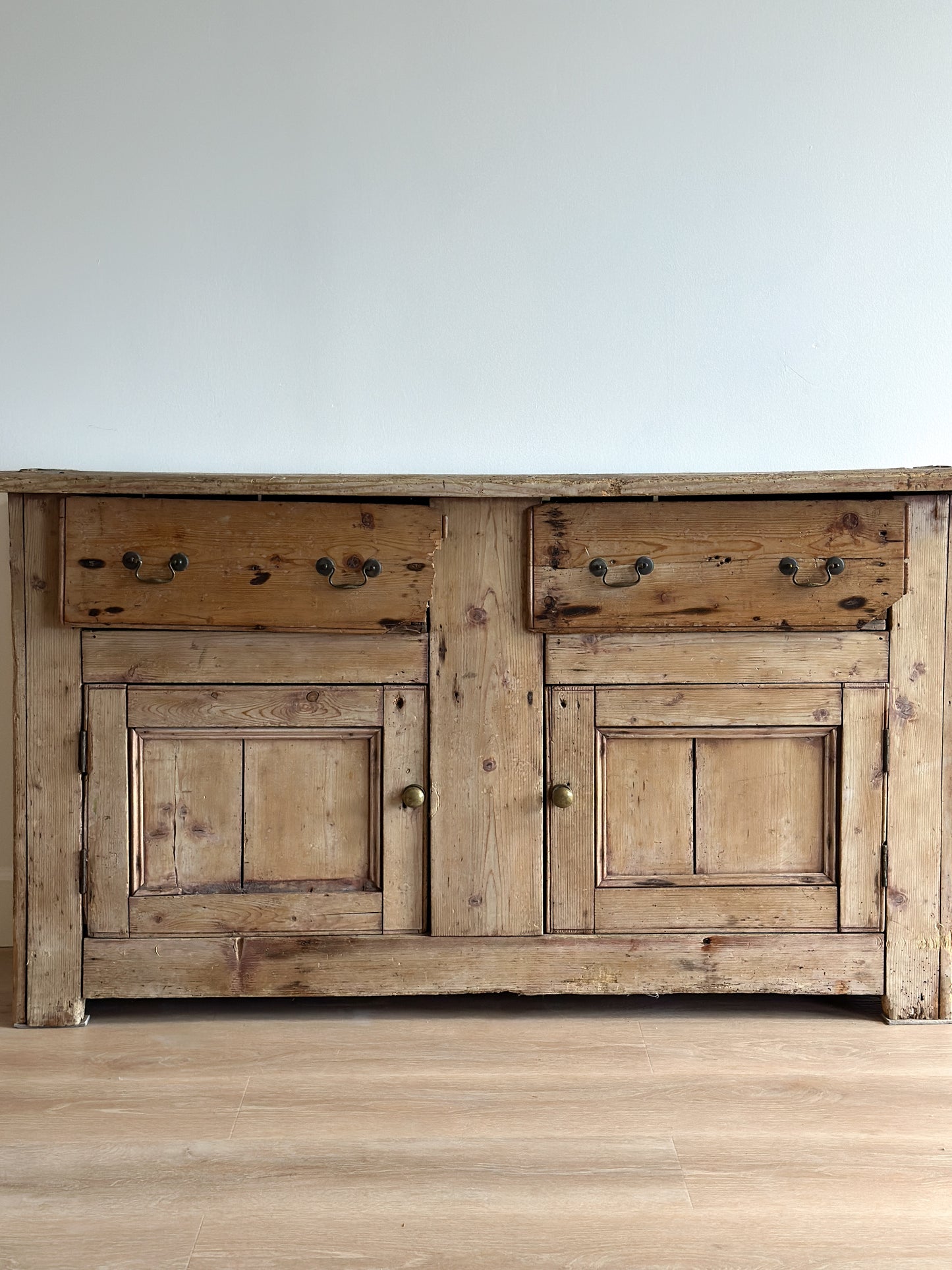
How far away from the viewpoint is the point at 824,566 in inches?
56.4

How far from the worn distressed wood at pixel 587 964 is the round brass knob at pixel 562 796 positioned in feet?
0.72

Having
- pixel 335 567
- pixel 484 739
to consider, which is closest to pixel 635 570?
pixel 484 739

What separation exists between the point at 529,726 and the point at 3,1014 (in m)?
1.01

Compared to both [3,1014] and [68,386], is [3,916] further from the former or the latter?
[68,386]

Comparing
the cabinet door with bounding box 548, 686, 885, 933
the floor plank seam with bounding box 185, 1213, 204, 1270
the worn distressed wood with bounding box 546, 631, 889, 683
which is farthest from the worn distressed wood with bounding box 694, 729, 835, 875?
the floor plank seam with bounding box 185, 1213, 204, 1270

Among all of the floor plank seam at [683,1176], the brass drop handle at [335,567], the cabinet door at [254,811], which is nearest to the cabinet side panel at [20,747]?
the cabinet door at [254,811]

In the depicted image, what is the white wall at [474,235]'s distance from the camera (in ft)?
6.16

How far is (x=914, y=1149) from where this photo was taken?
3.70ft

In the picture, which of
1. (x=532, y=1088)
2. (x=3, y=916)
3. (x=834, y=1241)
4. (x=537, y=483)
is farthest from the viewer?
(x=3, y=916)

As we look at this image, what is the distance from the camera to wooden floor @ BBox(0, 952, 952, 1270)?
0.96 metres

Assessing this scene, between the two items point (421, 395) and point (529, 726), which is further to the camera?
point (421, 395)

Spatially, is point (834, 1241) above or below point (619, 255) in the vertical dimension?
below

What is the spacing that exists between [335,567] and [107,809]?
0.54 m

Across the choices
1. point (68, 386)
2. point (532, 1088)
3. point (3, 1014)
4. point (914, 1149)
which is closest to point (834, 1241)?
point (914, 1149)
